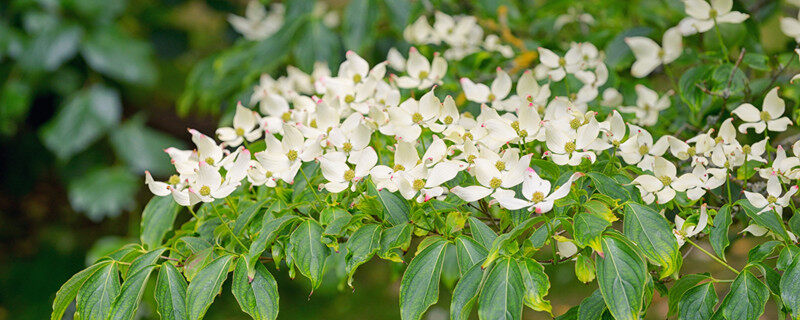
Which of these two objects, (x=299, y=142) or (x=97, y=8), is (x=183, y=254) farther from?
(x=97, y=8)

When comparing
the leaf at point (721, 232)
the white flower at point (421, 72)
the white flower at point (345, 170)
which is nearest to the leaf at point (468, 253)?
the white flower at point (345, 170)

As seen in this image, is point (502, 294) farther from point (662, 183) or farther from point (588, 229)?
point (662, 183)

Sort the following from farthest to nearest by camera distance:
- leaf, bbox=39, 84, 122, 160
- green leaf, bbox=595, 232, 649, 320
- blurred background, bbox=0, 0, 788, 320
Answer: leaf, bbox=39, 84, 122, 160
blurred background, bbox=0, 0, 788, 320
green leaf, bbox=595, 232, 649, 320

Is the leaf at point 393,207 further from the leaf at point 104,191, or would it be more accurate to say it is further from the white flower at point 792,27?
the leaf at point 104,191

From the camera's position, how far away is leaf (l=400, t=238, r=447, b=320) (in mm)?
590

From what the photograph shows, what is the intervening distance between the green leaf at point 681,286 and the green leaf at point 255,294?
0.41 metres

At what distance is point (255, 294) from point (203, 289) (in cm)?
5

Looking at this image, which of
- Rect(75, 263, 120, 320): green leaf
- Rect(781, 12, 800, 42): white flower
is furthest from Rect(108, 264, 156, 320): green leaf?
Rect(781, 12, 800, 42): white flower

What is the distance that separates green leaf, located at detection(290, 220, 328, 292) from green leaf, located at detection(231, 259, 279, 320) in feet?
0.12

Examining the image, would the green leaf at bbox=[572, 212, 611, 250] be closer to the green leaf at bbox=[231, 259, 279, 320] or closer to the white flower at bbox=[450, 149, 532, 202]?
the white flower at bbox=[450, 149, 532, 202]

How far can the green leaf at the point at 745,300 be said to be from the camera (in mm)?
590

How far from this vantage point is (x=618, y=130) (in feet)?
2.23

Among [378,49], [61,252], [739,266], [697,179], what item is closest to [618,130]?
[697,179]

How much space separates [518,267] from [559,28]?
1.01m
